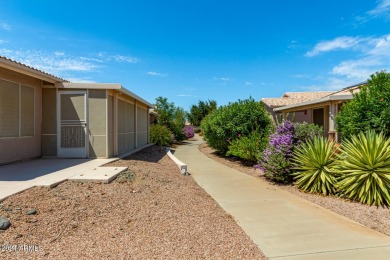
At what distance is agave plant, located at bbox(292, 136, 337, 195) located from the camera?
7293 millimetres

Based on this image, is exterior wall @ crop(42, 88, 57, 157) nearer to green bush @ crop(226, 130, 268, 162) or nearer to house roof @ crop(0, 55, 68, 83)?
house roof @ crop(0, 55, 68, 83)

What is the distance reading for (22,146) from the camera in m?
9.46

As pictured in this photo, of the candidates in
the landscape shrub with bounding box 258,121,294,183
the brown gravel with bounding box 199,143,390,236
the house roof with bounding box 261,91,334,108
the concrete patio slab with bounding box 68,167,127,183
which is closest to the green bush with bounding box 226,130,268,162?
the landscape shrub with bounding box 258,121,294,183

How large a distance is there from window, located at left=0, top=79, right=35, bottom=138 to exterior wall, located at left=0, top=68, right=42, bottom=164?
0.10 ft

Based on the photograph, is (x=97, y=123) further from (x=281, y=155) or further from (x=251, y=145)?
(x=281, y=155)

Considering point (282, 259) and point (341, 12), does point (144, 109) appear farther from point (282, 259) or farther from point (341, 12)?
point (282, 259)

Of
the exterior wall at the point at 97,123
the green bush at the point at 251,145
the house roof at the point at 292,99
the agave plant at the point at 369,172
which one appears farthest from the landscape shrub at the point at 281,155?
the house roof at the point at 292,99

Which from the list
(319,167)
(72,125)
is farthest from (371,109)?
(72,125)

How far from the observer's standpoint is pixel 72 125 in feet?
34.8

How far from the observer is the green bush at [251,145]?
39.0ft

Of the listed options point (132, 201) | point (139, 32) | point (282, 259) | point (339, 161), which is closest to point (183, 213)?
point (132, 201)

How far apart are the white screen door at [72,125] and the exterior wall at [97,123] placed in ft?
0.72

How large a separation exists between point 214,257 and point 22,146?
8.71 m

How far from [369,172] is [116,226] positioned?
5.70 metres
